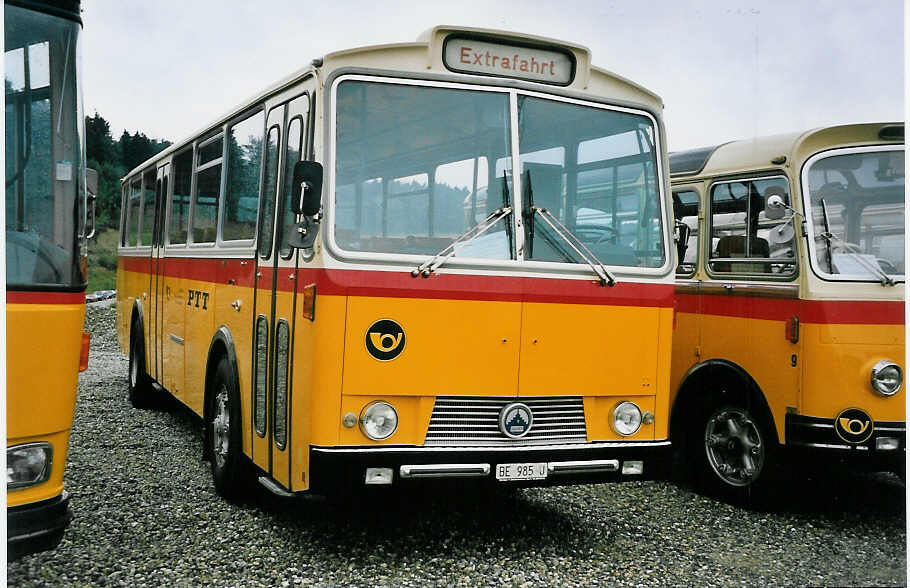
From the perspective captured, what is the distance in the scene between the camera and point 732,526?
6.33 metres

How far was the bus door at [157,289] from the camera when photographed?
9.19 meters

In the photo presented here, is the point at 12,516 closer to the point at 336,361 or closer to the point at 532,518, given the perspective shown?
the point at 336,361

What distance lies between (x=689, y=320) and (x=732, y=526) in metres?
1.70

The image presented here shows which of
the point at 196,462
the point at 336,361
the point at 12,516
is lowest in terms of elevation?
the point at 196,462

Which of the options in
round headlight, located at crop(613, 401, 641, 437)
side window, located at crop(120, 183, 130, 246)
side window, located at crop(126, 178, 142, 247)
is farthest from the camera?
side window, located at crop(120, 183, 130, 246)

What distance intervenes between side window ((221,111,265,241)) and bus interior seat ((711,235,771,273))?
3419 millimetres

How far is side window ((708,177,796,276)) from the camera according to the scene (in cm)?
649

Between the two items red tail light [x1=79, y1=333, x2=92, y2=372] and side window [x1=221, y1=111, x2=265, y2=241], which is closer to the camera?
red tail light [x1=79, y1=333, x2=92, y2=372]

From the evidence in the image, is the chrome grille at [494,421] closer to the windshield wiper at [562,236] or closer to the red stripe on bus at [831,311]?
the windshield wiper at [562,236]

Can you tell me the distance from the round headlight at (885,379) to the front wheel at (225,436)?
4094mm

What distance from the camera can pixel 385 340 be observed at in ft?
16.4

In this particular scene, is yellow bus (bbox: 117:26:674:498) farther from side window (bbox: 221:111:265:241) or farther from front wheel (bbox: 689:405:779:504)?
front wheel (bbox: 689:405:779:504)

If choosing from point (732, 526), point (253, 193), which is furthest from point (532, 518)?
point (253, 193)

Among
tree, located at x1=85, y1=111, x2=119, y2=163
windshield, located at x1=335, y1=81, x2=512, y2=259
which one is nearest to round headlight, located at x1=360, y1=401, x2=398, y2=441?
windshield, located at x1=335, y1=81, x2=512, y2=259
